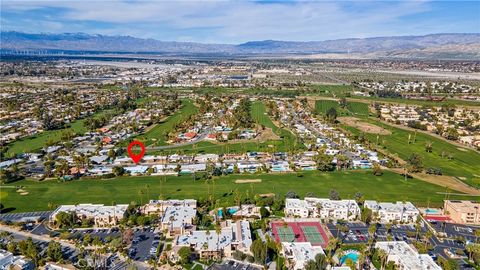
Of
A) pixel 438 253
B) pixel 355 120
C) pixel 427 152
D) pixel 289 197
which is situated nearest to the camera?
pixel 438 253

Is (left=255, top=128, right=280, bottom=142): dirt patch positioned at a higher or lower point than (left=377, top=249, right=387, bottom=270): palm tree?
higher

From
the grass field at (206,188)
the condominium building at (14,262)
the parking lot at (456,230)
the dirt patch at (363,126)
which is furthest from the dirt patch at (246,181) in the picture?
the dirt patch at (363,126)

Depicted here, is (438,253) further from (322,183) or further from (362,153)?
(362,153)

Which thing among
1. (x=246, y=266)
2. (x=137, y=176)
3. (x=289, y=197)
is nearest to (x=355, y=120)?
(x=289, y=197)

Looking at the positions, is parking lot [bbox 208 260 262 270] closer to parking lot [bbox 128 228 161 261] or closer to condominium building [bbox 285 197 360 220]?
parking lot [bbox 128 228 161 261]

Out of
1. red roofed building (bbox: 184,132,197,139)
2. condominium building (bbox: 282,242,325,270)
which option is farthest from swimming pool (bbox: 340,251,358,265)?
red roofed building (bbox: 184,132,197,139)

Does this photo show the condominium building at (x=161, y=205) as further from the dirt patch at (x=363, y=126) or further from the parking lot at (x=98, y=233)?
the dirt patch at (x=363, y=126)

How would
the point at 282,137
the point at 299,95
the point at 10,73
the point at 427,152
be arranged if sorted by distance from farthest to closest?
1. the point at 10,73
2. the point at 299,95
3. the point at 282,137
4. the point at 427,152
